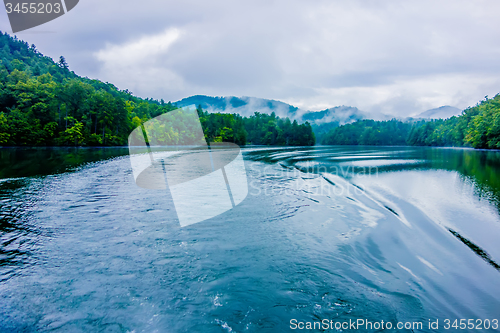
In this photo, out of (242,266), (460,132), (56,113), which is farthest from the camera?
(460,132)

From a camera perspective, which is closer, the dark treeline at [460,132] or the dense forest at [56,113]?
the dense forest at [56,113]

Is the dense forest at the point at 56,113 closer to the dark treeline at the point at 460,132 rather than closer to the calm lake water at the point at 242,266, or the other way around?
the calm lake water at the point at 242,266

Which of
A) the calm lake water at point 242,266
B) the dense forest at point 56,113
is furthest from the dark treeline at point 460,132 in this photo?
the dense forest at point 56,113

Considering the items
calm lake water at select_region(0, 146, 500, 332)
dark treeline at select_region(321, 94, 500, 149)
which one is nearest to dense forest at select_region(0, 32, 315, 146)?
calm lake water at select_region(0, 146, 500, 332)

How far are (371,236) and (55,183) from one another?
57.9 feet

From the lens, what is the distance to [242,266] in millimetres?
6113

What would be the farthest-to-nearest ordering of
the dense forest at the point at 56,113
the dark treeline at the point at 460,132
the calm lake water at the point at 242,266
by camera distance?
the dark treeline at the point at 460,132, the dense forest at the point at 56,113, the calm lake water at the point at 242,266

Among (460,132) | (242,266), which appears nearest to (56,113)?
(242,266)

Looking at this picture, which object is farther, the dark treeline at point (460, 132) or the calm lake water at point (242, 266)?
the dark treeline at point (460, 132)

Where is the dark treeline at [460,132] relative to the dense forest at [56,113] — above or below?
below

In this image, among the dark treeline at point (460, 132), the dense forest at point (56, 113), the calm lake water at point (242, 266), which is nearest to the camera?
the calm lake water at point (242, 266)

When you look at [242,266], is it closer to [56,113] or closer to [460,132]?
[56,113]

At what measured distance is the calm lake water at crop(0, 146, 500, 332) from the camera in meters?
4.48

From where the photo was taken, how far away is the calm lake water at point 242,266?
448cm
